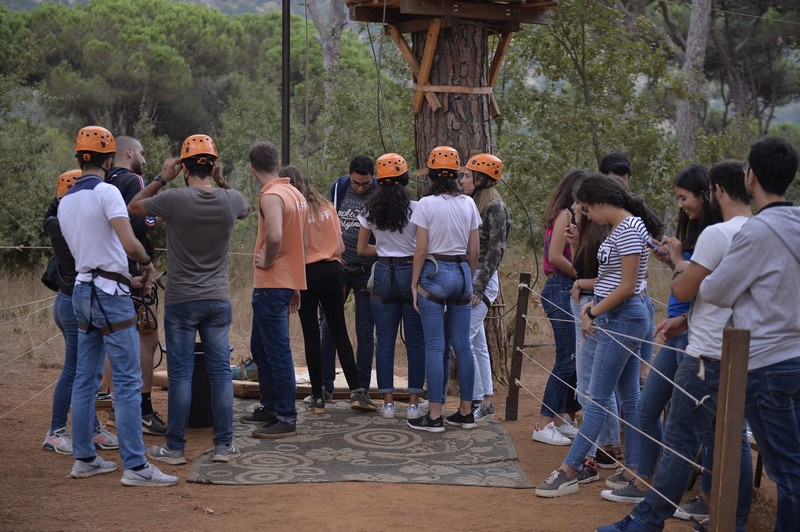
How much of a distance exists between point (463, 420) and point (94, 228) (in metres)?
2.96

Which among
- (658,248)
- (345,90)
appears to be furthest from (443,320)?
(345,90)

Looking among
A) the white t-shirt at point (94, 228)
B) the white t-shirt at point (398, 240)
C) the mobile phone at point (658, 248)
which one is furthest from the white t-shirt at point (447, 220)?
the white t-shirt at point (94, 228)

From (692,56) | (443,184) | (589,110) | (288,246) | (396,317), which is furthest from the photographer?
(692,56)

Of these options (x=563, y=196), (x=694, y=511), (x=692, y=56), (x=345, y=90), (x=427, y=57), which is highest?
(x=692, y=56)

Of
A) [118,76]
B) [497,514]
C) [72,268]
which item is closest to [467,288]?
[497,514]

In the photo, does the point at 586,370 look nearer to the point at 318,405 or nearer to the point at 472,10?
the point at 318,405

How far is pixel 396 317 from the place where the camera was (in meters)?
6.95

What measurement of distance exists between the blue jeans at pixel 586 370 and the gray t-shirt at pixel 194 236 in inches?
84.3

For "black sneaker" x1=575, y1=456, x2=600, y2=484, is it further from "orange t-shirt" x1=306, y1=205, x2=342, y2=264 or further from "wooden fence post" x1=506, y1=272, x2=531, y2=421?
"orange t-shirt" x1=306, y1=205, x2=342, y2=264

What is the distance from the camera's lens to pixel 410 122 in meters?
15.4

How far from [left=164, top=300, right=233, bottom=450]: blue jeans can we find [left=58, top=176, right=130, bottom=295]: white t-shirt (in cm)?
48

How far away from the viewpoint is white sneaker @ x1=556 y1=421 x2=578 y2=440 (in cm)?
684

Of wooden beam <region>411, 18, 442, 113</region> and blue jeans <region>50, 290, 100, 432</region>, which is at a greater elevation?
wooden beam <region>411, 18, 442, 113</region>

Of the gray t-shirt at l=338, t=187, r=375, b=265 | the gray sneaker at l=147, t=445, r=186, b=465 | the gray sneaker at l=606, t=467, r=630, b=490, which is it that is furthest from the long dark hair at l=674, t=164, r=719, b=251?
the gray sneaker at l=147, t=445, r=186, b=465
